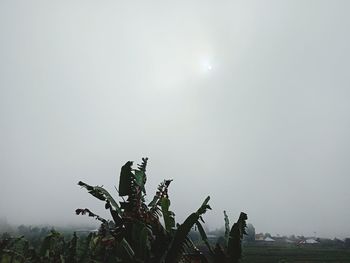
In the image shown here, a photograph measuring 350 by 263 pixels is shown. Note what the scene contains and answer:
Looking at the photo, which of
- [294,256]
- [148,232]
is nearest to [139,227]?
[148,232]

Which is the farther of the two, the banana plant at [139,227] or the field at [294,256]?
the field at [294,256]

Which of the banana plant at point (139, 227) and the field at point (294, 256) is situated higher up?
the field at point (294, 256)

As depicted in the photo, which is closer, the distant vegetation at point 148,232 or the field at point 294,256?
the distant vegetation at point 148,232

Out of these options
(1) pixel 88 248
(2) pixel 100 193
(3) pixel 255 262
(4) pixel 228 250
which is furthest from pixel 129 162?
(3) pixel 255 262

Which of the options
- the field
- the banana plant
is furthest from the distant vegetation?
the field

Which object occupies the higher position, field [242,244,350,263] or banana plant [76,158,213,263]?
field [242,244,350,263]

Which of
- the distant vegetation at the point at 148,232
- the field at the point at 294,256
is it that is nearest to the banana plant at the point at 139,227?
the distant vegetation at the point at 148,232

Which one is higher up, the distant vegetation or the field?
the field

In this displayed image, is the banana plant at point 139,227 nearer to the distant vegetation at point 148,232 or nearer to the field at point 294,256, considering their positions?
the distant vegetation at point 148,232

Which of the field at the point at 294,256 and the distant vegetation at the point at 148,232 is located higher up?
the field at the point at 294,256

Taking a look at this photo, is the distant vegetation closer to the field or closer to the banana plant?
the banana plant

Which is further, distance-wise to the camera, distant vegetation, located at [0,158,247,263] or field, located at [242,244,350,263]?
field, located at [242,244,350,263]

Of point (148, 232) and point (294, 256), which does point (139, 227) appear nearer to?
point (148, 232)

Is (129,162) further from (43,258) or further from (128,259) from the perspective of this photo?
(43,258)
